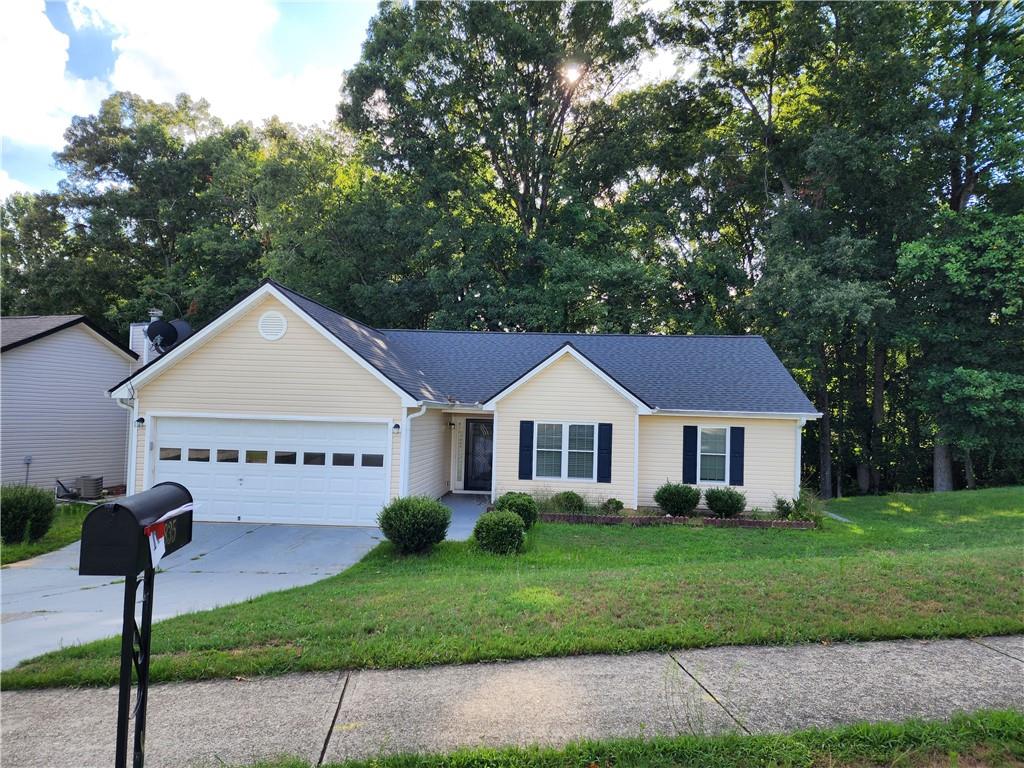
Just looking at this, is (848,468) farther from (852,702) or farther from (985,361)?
(852,702)

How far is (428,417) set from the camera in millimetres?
14609

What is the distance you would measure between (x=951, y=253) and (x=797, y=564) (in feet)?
61.3

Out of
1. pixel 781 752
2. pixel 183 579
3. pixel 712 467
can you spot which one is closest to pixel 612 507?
pixel 712 467

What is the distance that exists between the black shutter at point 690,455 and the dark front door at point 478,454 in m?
5.89

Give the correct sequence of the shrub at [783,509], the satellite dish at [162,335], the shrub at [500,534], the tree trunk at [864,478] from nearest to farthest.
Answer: the shrub at [500,534] → the shrub at [783,509] → the satellite dish at [162,335] → the tree trunk at [864,478]

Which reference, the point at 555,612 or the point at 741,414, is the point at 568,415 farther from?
the point at 555,612

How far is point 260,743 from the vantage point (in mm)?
3645

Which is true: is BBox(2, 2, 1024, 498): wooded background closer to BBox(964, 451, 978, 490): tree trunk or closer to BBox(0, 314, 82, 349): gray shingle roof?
BBox(964, 451, 978, 490): tree trunk

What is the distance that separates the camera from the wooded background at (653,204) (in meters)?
21.0

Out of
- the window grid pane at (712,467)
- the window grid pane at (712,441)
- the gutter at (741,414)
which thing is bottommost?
the window grid pane at (712,467)

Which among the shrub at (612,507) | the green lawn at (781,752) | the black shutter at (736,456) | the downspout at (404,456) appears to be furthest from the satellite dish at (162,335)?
the black shutter at (736,456)

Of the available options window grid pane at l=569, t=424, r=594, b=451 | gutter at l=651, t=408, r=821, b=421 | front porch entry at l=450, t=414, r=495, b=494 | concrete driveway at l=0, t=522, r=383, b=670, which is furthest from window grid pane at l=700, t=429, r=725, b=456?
concrete driveway at l=0, t=522, r=383, b=670

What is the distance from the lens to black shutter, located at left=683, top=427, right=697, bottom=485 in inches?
578

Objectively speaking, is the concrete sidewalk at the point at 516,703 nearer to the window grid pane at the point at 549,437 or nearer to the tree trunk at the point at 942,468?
the window grid pane at the point at 549,437
